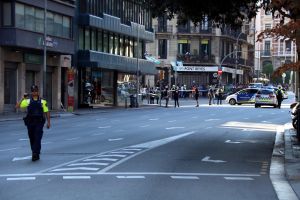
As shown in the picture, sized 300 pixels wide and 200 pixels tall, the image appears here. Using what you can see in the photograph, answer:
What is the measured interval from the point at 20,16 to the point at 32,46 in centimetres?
209

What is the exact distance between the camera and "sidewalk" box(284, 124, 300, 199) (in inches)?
462

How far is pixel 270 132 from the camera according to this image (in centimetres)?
2558

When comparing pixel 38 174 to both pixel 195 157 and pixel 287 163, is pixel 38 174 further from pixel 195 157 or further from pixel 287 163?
pixel 287 163

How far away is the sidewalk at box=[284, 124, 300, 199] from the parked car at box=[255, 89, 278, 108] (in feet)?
101

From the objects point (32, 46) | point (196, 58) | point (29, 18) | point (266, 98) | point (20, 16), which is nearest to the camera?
point (20, 16)

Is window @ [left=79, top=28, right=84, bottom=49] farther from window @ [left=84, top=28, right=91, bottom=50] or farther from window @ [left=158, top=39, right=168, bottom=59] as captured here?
window @ [left=158, top=39, right=168, bottom=59]

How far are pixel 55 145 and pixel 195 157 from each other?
5.03 metres

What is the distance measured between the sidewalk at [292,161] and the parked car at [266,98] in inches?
1216

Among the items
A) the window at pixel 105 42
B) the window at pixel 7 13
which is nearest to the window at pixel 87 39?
the window at pixel 105 42

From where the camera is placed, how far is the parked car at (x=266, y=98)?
52625 millimetres

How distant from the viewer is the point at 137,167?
1327 cm

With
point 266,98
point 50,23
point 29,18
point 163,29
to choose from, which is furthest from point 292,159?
point 163,29

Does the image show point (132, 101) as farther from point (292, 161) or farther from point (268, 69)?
point (268, 69)

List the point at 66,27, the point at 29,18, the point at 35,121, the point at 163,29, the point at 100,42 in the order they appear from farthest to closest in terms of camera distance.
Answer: the point at 163,29
the point at 100,42
the point at 66,27
the point at 29,18
the point at 35,121
